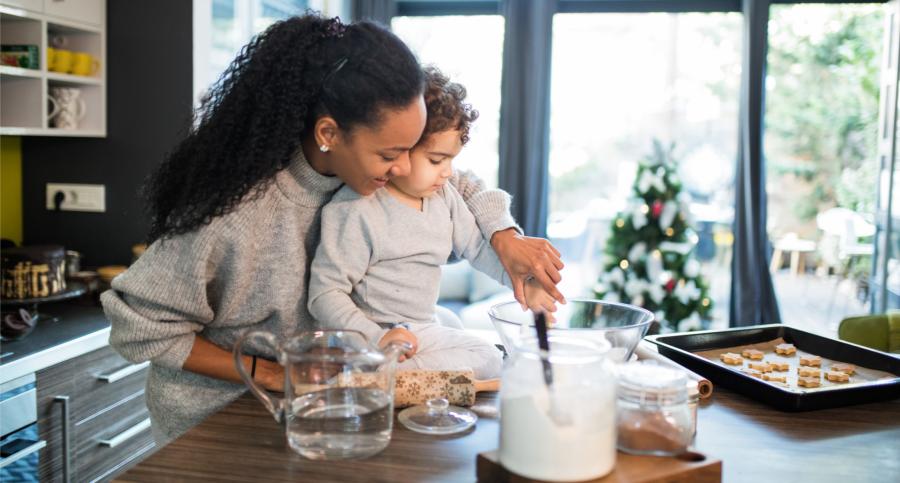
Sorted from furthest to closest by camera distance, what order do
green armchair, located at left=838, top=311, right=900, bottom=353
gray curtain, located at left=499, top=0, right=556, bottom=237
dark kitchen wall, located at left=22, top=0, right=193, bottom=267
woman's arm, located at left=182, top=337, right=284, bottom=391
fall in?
gray curtain, located at left=499, top=0, right=556, bottom=237, dark kitchen wall, located at left=22, top=0, right=193, bottom=267, green armchair, located at left=838, top=311, right=900, bottom=353, woman's arm, located at left=182, top=337, right=284, bottom=391

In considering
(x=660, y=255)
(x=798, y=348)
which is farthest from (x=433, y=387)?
(x=660, y=255)

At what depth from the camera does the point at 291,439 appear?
1030mm

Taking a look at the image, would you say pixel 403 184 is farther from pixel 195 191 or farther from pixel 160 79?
pixel 160 79

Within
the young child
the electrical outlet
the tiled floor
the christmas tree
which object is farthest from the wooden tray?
the tiled floor

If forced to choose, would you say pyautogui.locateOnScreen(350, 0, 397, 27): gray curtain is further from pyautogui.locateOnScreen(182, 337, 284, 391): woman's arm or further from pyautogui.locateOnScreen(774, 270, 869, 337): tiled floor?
pyautogui.locateOnScreen(182, 337, 284, 391): woman's arm

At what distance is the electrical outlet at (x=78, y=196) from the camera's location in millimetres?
3295

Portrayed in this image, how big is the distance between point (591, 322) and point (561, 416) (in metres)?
0.53

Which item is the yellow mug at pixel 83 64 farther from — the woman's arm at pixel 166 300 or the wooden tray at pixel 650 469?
the wooden tray at pixel 650 469

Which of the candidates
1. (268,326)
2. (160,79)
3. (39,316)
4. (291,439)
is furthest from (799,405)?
(160,79)

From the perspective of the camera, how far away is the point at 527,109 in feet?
15.4

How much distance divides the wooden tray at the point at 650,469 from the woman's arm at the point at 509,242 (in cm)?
48

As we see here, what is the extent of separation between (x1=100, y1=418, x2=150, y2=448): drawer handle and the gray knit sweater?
1.29 meters

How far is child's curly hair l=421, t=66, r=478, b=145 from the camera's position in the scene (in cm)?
152

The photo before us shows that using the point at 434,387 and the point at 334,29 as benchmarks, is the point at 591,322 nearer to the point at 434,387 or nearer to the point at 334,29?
the point at 434,387
